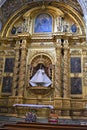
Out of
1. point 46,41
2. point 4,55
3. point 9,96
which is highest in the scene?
point 46,41

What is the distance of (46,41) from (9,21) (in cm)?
355

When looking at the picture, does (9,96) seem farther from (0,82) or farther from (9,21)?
(9,21)

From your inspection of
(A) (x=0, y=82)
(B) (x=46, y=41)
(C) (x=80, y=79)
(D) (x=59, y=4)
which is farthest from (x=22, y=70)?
(D) (x=59, y=4)

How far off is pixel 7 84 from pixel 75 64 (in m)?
5.08

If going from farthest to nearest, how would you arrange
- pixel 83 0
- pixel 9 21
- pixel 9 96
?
pixel 9 21 → pixel 9 96 → pixel 83 0

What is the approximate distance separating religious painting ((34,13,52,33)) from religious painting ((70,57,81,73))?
3.09 m

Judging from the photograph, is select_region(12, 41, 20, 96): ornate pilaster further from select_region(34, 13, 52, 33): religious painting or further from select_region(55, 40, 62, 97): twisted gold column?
select_region(55, 40, 62, 97): twisted gold column

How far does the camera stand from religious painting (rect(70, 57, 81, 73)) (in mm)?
14383

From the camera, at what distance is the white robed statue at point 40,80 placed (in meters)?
14.1

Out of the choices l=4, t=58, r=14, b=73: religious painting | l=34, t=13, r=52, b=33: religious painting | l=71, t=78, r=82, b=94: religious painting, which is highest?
l=34, t=13, r=52, b=33: religious painting

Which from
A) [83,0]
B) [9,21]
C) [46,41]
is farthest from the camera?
[9,21]

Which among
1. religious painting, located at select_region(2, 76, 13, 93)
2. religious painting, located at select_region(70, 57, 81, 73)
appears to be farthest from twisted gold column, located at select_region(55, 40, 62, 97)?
religious painting, located at select_region(2, 76, 13, 93)

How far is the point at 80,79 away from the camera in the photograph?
46.3 feet

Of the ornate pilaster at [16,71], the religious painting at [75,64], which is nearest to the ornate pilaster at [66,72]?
the religious painting at [75,64]
